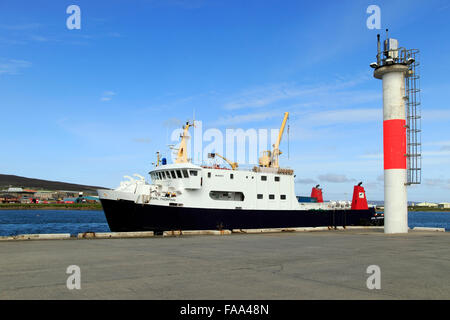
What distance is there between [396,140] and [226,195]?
1423 centimetres

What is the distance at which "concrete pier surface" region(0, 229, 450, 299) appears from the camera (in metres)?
6.54

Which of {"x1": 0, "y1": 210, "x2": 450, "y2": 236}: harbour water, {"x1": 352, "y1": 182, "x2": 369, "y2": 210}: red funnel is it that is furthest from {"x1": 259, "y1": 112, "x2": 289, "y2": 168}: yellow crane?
{"x1": 0, "y1": 210, "x2": 450, "y2": 236}: harbour water

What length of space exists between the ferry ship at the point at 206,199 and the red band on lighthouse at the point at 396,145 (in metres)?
12.0

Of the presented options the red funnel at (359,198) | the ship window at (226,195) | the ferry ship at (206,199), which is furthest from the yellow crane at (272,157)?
the red funnel at (359,198)

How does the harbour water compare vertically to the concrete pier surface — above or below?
below

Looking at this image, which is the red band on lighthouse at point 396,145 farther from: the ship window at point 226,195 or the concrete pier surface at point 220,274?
the ship window at point 226,195

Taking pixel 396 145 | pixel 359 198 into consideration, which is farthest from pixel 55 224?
pixel 396 145

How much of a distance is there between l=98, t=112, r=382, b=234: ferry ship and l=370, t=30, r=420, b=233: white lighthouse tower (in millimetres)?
11434

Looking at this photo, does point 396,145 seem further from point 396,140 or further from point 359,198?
point 359,198

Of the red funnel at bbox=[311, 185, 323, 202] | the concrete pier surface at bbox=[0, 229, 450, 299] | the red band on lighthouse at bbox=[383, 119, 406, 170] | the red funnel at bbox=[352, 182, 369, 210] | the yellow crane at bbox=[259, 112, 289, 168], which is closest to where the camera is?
the concrete pier surface at bbox=[0, 229, 450, 299]

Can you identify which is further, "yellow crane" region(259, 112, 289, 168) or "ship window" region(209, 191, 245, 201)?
"yellow crane" region(259, 112, 289, 168)

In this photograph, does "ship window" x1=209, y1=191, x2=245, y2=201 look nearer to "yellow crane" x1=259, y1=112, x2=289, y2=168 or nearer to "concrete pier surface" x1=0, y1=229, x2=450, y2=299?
"yellow crane" x1=259, y1=112, x2=289, y2=168

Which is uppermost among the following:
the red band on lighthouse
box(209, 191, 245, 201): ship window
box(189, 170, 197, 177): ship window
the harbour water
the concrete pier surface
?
the red band on lighthouse
